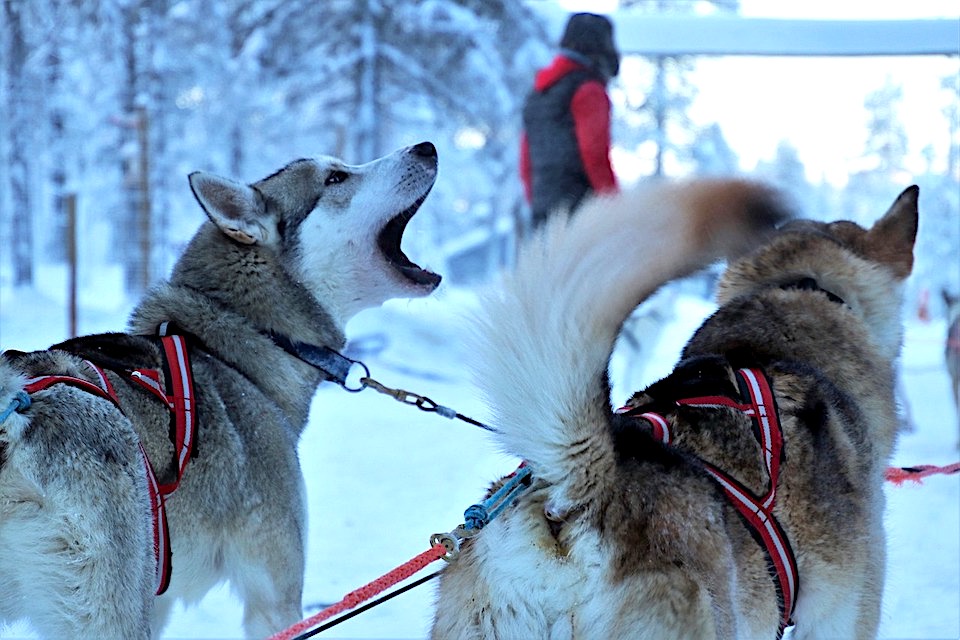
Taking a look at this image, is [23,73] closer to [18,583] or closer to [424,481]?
[424,481]

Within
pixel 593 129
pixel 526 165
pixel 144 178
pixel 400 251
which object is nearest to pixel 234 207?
pixel 400 251

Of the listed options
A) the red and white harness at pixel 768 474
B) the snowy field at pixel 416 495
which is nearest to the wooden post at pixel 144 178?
the snowy field at pixel 416 495

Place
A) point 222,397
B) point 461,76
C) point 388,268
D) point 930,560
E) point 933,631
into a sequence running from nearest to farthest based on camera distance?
Answer: point 222,397
point 388,268
point 933,631
point 930,560
point 461,76

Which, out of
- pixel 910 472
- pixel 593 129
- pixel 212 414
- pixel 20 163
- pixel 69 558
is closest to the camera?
pixel 69 558

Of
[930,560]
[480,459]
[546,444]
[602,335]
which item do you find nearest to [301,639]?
[546,444]

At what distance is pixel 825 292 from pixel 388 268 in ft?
4.68

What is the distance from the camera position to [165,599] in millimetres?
2451

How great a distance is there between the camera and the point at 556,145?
485 centimetres

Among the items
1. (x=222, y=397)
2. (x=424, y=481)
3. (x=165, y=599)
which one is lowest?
(x=424, y=481)

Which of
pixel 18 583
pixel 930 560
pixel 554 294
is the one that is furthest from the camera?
pixel 930 560

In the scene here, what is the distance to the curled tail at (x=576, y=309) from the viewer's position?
150 centimetres

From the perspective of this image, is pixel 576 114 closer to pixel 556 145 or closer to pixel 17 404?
pixel 556 145

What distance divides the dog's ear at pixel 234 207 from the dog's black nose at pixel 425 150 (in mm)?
635

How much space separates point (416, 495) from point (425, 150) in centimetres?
296
